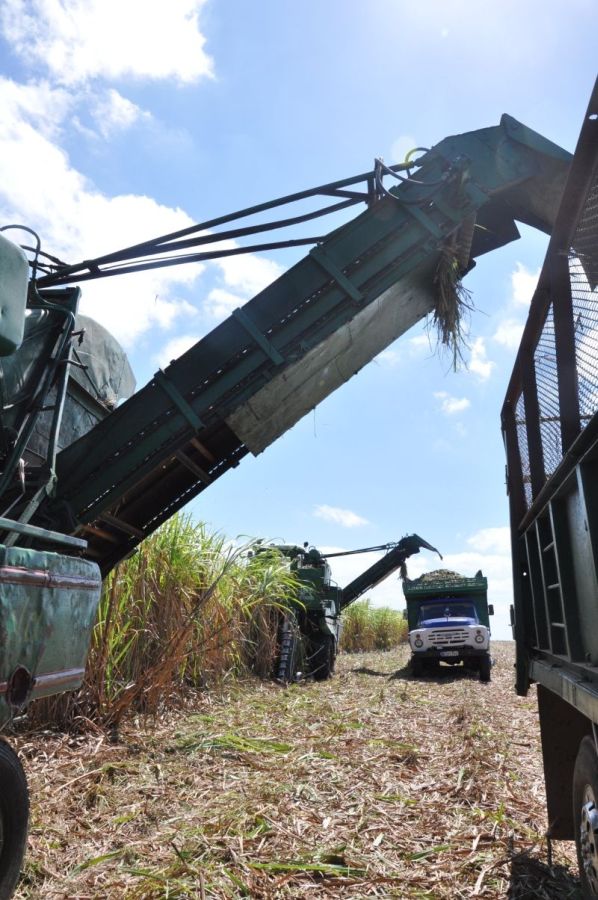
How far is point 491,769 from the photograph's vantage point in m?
Answer: 4.74

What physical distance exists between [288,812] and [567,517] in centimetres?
239

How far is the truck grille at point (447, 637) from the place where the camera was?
12.6 metres

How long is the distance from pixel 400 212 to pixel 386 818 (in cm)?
401

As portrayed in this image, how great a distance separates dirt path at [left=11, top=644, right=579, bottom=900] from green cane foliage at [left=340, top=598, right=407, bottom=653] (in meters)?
16.2

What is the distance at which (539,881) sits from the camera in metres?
2.87

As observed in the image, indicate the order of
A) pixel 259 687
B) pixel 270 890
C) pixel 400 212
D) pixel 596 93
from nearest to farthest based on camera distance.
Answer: pixel 596 93
pixel 270 890
pixel 400 212
pixel 259 687

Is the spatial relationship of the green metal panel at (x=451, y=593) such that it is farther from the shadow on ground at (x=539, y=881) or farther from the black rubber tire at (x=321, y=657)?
the shadow on ground at (x=539, y=881)

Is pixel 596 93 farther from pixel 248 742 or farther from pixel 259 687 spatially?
pixel 259 687

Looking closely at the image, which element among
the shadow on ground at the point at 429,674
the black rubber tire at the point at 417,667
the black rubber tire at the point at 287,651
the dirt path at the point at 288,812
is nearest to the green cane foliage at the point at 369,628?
the shadow on ground at the point at 429,674

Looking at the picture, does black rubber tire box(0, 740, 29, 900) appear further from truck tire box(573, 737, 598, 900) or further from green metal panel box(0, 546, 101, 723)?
truck tire box(573, 737, 598, 900)

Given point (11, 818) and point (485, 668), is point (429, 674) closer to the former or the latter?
point (485, 668)

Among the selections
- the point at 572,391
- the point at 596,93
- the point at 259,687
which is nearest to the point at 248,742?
the point at 259,687

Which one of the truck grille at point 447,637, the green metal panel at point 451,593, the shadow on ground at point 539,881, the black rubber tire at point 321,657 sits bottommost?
the shadow on ground at point 539,881

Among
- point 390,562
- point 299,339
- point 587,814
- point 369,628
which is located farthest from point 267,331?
point 369,628
